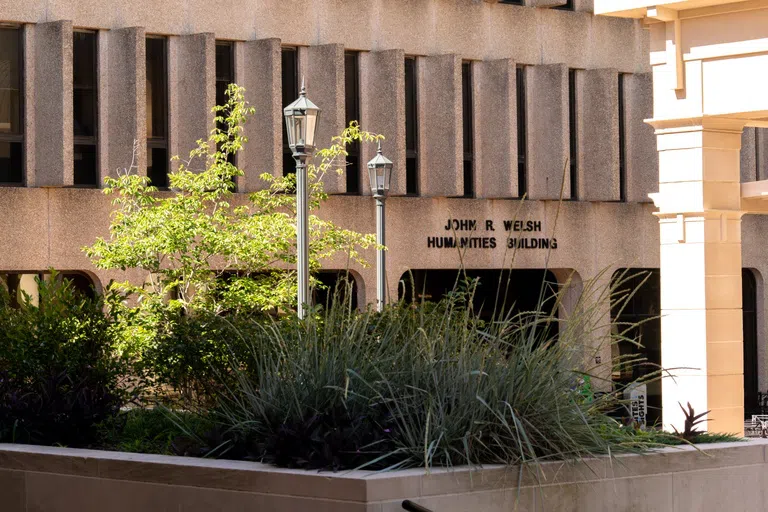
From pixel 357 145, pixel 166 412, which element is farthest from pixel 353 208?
pixel 166 412

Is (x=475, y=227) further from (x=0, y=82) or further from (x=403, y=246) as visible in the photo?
(x=0, y=82)

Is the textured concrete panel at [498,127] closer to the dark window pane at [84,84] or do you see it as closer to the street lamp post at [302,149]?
the dark window pane at [84,84]

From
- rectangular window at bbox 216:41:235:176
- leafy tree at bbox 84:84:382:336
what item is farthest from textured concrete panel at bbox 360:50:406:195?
leafy tree at bbox 84:84:382:336

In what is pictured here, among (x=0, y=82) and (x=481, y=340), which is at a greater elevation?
(x=0, y=82)

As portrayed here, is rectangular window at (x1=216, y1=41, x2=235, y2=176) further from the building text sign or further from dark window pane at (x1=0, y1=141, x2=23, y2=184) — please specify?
the building text sign

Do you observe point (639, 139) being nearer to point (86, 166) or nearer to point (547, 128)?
point (547, 128)

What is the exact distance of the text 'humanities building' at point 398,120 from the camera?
29781mm

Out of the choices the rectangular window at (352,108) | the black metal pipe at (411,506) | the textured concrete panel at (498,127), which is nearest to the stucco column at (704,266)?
the black metal pipe at (411,506)

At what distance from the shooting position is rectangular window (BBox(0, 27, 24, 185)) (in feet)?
97.2

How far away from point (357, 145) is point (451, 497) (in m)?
26.2

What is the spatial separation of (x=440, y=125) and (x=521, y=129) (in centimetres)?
328

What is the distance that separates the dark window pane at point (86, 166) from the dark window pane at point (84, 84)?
11.9 inches

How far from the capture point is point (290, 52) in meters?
33.7

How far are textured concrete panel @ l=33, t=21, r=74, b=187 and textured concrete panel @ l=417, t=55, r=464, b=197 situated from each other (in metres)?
9.30
